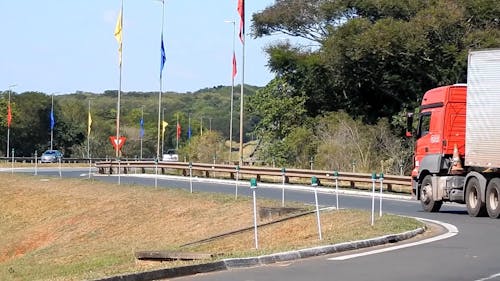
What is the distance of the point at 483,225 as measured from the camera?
830 inches

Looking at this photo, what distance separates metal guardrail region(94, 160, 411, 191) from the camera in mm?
38881

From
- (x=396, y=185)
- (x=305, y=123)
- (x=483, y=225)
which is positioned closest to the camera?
(x=483, y=225)

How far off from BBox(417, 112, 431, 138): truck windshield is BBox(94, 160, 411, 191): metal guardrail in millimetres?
3166

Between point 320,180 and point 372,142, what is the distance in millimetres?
7588

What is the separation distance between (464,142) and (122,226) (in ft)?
40.0

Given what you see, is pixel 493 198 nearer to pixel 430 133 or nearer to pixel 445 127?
pixel 445 127

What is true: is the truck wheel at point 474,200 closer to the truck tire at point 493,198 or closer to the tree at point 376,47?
the truck tire at point 493,198

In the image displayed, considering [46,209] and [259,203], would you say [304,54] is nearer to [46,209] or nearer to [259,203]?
[46,209]

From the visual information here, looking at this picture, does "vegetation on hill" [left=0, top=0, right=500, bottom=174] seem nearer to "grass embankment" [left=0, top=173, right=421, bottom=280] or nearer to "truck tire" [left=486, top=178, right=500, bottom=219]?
"grass embankment" [left=0, top=173, right=421, bottom=280]

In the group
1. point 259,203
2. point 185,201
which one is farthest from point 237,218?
point 185,201

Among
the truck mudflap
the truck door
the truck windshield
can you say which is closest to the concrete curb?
the truck mudflap

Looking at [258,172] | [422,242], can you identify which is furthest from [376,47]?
[422,242]

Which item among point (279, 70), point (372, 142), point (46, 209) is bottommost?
point (46, 209)

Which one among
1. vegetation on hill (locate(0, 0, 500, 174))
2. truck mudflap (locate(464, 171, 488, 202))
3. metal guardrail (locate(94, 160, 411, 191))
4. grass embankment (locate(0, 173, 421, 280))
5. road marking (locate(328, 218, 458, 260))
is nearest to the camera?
road marking (locate(328, 218, 458, 260))
